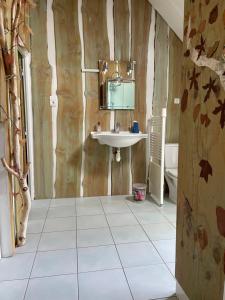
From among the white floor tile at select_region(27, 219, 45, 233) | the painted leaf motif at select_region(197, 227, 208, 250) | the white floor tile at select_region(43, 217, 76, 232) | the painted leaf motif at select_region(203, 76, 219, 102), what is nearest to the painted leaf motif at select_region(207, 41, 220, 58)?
the painted leaf motif at select_region(203, 76, 219, 102)

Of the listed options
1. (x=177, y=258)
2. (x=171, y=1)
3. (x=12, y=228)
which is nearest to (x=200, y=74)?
(x=177, y=258)

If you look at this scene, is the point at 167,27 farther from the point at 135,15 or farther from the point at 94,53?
the point at 94,53

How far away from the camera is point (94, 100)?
327cm

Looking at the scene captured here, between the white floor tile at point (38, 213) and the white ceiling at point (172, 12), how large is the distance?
288 cm

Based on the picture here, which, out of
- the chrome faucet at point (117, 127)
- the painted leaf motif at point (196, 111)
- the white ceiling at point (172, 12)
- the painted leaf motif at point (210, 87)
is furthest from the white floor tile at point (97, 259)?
the white ceiling at point (172, 12)

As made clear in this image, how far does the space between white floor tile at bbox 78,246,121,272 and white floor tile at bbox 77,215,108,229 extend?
43cm

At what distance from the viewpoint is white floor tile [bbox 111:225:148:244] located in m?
2.20

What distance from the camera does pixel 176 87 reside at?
3.43 m

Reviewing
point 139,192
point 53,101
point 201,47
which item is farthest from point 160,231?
point 53,101

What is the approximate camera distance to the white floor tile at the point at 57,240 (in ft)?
6.87

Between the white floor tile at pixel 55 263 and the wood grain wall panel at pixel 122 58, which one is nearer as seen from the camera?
the white floor tile at pixel 55 263

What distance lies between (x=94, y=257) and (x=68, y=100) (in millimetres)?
2047

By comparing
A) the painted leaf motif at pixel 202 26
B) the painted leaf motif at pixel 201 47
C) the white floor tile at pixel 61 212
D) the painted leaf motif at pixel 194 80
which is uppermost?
the painted leaf motif at pixel 202 26

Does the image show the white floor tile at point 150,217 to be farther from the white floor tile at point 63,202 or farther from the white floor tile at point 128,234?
the white floor tile at point 63,202
